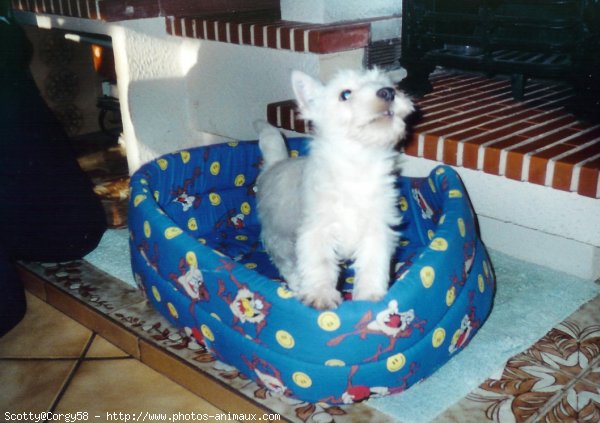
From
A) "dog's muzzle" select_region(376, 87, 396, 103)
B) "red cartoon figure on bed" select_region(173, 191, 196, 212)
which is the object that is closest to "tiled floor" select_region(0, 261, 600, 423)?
"red cartoon figure on bed" select_region(173, 191, 196, 212)

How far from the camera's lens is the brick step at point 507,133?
202 cm

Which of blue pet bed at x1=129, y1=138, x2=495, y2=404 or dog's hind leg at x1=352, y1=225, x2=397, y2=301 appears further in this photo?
dog's hind leg at x1=352, y1=225, x2=397, y2=301

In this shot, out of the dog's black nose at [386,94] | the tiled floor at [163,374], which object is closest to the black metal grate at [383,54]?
the dog's black nose at [386,94]

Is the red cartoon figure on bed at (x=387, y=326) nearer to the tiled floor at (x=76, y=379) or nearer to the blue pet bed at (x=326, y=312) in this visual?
the blue pet bed at (x=326, y=312)

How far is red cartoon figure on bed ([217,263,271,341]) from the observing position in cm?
161

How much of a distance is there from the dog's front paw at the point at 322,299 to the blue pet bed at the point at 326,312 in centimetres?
3

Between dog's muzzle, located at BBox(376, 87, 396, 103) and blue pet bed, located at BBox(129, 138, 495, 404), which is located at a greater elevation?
dog's muzzle, located at BBox(376, 87, 396, 103)

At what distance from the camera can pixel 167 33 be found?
3275 mm

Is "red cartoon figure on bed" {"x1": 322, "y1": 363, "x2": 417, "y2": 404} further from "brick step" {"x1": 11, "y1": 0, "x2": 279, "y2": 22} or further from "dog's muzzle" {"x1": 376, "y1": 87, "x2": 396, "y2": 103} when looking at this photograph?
"brick step" {"x1": 11, "y1": 0, "x2": 279, "y2": 22}

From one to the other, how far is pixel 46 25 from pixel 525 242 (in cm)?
293

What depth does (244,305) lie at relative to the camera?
1.64 metres

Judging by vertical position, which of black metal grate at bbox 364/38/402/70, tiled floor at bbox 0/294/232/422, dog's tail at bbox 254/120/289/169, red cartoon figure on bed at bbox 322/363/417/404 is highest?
black metal grate at bbox 364/38/402/70

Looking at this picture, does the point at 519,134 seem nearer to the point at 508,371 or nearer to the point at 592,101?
the point at 592,101

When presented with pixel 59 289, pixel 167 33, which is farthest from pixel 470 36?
pixel 59 289
